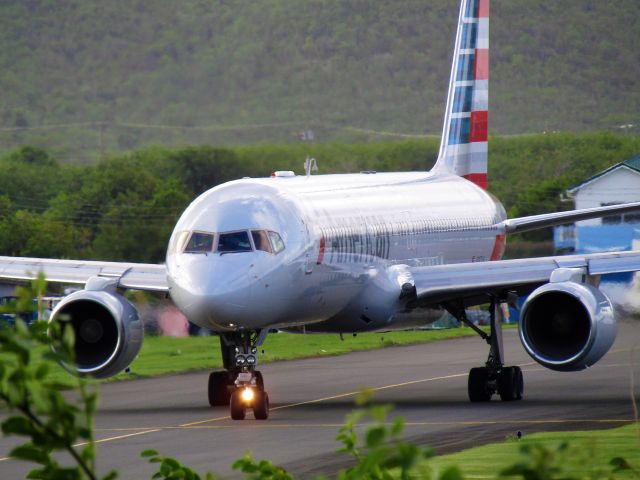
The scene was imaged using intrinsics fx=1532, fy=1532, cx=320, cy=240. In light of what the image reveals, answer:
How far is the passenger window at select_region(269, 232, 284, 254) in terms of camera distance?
724 inches

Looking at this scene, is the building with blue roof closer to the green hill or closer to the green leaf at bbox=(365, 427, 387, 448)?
the green hill

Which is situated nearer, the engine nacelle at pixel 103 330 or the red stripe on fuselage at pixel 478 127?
the engine nacelle at pixel 103 330

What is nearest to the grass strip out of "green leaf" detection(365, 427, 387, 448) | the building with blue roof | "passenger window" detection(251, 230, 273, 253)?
the building with blue roof

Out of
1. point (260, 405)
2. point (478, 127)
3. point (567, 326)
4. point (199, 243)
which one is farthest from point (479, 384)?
point (478, 127)

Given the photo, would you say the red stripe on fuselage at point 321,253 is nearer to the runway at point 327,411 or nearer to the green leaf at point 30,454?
the runway at point 327,411

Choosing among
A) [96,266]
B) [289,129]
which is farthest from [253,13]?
[96,266]

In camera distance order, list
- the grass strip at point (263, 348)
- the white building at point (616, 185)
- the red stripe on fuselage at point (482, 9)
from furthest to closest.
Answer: the white building at point (616, 185) < the red stripe on fuselage at point (482, 9) < the grass strip at point (263, 348)

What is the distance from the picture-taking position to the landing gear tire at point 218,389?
20672 mm

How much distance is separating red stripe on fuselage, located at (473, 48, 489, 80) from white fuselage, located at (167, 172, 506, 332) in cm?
280

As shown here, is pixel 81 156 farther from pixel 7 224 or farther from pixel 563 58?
pixel 563 58

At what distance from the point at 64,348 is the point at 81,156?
60212 millimetres

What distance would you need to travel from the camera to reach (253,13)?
79.6 metres

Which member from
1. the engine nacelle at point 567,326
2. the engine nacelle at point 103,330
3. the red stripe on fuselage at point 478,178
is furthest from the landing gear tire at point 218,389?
Answer: the red stripe on fuselage at point 478,178

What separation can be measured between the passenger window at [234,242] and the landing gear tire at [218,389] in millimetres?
3001
